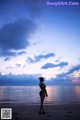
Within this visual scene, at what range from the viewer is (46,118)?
30.7 feet

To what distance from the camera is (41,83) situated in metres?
10.8

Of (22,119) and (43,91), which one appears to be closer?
(22,119)

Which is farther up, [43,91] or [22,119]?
[43,91]

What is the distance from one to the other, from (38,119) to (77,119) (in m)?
1.41

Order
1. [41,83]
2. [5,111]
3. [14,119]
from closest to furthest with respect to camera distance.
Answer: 1. [5,111]
2. [14,119]
3. [41,83]

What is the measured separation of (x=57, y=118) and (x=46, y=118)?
1.34 feet

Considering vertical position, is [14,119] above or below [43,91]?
below

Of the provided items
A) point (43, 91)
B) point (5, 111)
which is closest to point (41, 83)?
point (43, 91)

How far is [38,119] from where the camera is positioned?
29.7ft

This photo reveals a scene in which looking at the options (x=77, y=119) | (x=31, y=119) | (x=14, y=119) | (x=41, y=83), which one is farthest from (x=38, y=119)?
(x=41, y=83)

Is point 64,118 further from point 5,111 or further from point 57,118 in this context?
point 5,111

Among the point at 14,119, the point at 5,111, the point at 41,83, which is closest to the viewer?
the point at 5,111

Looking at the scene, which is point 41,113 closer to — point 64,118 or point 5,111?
point 64,118

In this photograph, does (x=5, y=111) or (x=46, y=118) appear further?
(x=46, y=118)
